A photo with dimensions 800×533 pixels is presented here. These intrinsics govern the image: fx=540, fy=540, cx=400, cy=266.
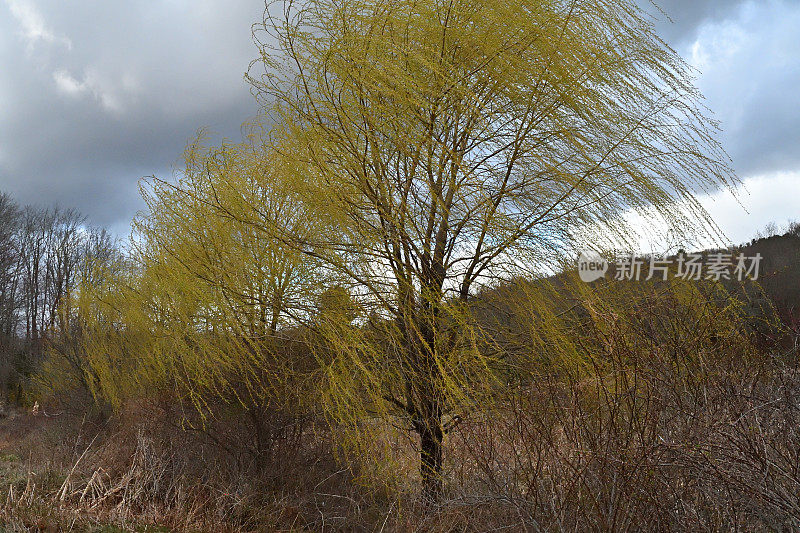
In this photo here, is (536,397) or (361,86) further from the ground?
(361,86)

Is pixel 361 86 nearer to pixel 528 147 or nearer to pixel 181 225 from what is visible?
pixel 528 147

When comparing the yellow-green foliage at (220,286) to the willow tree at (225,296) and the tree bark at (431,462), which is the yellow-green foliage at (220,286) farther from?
the tree bark at (431,462)

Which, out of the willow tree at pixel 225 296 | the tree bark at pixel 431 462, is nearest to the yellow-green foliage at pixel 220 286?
the willow tree at pixel 225 296

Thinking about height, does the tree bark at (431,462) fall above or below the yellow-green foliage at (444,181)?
below

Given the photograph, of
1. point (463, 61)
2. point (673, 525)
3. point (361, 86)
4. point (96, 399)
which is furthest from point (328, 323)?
point (96, 399)

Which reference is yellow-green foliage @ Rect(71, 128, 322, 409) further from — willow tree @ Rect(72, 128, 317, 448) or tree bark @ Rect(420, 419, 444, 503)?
tree bark @ Rect(420, 419, 444, 503)

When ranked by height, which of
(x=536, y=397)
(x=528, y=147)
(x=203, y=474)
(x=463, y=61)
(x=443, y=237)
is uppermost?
(x=463, y=61)

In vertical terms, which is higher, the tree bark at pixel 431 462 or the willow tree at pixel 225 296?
the willow tree at pixel 225 296

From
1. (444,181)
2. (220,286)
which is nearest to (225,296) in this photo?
(220,286)

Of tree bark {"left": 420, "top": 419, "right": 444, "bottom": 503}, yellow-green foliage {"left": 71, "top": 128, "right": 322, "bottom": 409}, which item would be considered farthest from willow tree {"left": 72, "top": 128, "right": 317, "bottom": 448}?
tree bark {"left": 420, "top": 419, "right": 444, "bottom": 503}

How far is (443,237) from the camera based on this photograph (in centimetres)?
433

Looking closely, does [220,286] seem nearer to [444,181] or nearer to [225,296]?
[225,296]

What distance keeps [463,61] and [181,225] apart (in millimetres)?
4484

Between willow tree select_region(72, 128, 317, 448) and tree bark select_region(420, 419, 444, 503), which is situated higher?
willow tree select_region(72, 128, 317, 448)
